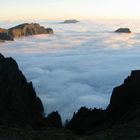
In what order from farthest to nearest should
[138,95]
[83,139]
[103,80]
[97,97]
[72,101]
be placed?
[103,80] < [97,97] < [72,101] < [138,95] < [83,139]

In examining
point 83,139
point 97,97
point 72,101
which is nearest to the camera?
point 83,139

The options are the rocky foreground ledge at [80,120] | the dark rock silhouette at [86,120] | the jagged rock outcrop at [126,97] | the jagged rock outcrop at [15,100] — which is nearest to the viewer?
the rocky foreground ledge at [80,120]

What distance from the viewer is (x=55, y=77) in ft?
550

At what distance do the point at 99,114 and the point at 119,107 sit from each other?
10.6 ft

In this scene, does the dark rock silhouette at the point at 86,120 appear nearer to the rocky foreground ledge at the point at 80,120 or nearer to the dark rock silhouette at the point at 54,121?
the rocky foreground ledge at the point at 80,120

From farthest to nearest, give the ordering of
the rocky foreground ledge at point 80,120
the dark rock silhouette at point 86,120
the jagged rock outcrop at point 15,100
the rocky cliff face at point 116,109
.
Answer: the jagged rock outcrop at point 15,100 < the dark rock silhouette at point 86,120 < the rocky cliff face at point 116,109 < the rocky foreground ledge at point 80,120

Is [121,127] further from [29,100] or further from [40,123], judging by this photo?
[29,100]

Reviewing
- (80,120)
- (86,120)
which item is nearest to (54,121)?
(80,120)

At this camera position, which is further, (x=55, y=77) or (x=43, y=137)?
(x=55, y=77)

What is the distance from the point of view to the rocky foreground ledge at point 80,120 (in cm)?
3506

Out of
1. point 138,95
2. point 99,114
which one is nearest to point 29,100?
point 99,114


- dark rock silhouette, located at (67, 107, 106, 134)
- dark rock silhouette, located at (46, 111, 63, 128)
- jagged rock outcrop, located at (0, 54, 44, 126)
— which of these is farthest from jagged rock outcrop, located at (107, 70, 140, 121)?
jagged rock outcrop, located at (0, 54, 44, 126)

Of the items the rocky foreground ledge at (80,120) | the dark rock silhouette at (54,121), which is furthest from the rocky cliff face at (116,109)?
the dark rock silhouette at (54,121)

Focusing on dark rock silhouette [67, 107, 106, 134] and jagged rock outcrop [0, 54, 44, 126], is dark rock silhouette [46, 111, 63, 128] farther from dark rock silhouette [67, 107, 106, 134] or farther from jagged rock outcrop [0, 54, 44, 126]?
dark rock silhouette [67, 107, 106, 134]
